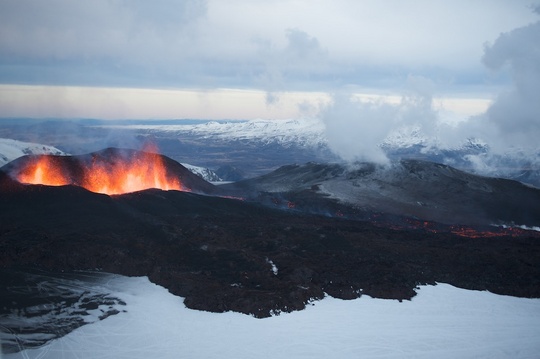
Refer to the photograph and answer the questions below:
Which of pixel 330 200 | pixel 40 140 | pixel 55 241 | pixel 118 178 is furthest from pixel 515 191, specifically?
pixel 40 140

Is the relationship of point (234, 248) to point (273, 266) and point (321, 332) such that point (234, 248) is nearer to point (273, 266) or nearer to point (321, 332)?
point (273, 266)

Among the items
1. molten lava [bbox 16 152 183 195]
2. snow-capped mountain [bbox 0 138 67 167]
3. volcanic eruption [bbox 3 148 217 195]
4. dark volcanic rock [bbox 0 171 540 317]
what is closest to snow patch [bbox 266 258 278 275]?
dark volcanic rock [bbox 0 171 540 317]

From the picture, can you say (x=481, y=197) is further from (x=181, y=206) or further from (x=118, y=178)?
(x=118, y=178)

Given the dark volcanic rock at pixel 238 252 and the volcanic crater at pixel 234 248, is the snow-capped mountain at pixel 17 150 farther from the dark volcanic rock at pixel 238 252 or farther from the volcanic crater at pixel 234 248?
the dark volcanic rock at pixel 238 252

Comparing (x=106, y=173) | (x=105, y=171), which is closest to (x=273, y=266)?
(x=106, y=173)

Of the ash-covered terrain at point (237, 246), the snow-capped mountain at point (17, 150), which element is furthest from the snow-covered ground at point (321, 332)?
the snow-capped mountain at point (17, 150)
